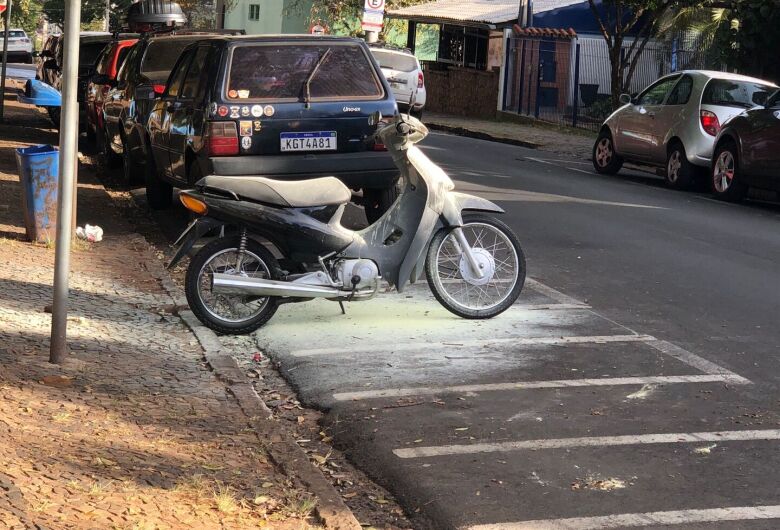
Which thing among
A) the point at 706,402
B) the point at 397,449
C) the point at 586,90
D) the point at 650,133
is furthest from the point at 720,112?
the point at 586,90

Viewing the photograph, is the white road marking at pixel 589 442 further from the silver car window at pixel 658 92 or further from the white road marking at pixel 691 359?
the silver car window at pixel 658 92

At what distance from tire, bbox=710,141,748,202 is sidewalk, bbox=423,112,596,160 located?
7.06m

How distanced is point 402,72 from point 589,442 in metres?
22.6

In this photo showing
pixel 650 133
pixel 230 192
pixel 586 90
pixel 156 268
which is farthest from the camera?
pixel 586 90

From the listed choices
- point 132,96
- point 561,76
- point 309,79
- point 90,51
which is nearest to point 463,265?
point 309,79

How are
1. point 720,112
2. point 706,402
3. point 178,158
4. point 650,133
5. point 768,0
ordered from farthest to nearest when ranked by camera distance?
1. point 768,0
2. point 650,133
3. point 720,112
4. point 178,158
5. point 706,402

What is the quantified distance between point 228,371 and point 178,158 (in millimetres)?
4749

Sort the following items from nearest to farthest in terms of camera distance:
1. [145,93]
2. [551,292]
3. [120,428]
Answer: [120,428]
[551,292]
[145,93]

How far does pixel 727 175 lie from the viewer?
16.0m

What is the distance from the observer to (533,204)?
14.1 m

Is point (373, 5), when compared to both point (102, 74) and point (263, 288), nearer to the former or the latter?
point (102, 74)

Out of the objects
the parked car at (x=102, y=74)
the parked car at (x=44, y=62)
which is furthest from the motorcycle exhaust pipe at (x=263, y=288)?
the parked car at (x=44, y=62)

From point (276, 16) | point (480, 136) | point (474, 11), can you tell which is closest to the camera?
point (480, 136)

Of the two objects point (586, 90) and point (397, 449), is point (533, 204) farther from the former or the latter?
point (586, 90)
